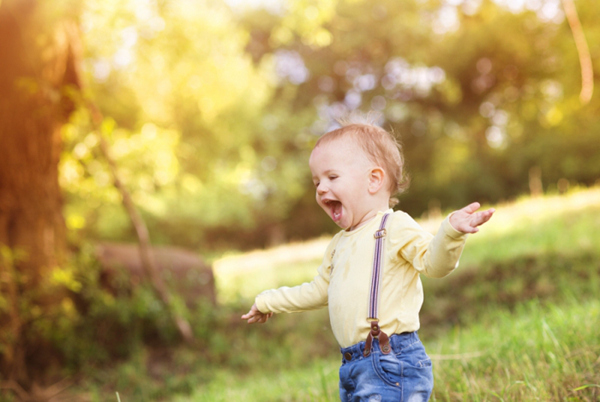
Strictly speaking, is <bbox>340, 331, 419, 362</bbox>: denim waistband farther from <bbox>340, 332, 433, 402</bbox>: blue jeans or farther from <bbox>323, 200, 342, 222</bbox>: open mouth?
<bbox>323, 200, 342, 222</bbox>: open mouth

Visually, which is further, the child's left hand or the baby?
the baby

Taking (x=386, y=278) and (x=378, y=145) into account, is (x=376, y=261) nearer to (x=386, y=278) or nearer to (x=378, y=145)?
(x=386, y=278)

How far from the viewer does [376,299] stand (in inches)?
72.4

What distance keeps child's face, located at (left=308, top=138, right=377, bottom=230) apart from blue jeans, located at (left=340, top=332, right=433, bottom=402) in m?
0.50

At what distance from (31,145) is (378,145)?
529 cm

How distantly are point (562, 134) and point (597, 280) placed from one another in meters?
13.0

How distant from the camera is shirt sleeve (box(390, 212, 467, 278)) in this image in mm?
1628

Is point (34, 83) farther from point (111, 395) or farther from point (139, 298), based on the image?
point (111, 395)

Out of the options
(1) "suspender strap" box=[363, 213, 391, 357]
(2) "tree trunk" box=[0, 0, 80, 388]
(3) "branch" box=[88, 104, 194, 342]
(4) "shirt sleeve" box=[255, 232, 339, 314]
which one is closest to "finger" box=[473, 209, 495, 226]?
(1) "suspender strap" box=[363, 213, 391, 357]

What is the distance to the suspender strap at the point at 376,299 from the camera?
1.82m

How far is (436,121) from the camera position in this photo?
22.9 m

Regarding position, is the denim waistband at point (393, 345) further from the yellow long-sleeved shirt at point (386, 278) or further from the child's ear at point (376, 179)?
the child's ear at point (376, 179)

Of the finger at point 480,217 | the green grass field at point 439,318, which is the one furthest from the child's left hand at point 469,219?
the green grass field at point 439,318

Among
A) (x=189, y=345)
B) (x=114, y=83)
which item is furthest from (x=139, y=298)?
(x=114, y=83)
